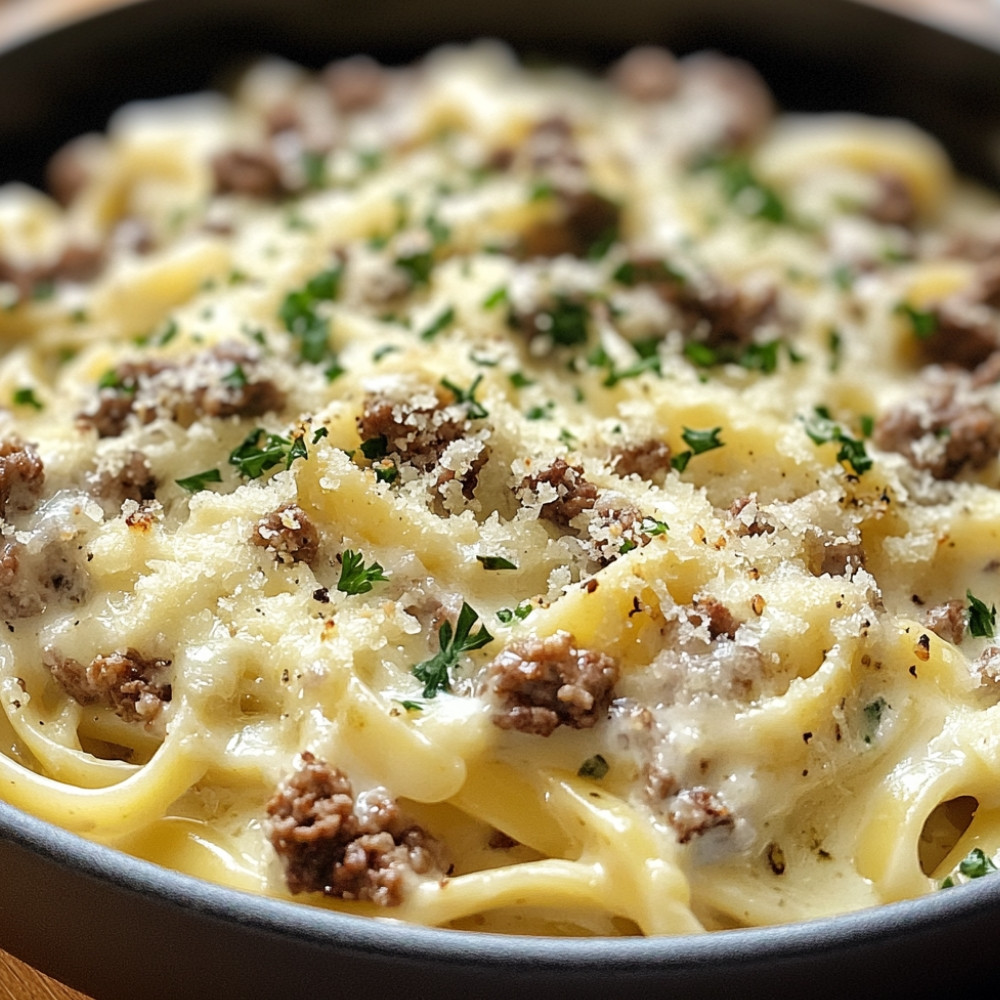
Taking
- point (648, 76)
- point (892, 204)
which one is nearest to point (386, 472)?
point (892, 204)

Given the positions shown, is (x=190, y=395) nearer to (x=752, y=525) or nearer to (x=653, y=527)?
(x=653, y=527)

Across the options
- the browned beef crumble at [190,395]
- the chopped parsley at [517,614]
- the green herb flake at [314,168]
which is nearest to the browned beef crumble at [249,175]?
the green herb flake at [314,168]

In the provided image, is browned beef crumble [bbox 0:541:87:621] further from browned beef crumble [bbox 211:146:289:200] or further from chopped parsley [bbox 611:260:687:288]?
browned beef crumble [bbox 211:146:289:200]

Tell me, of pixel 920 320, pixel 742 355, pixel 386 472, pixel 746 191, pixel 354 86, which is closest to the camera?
pixel 386 472

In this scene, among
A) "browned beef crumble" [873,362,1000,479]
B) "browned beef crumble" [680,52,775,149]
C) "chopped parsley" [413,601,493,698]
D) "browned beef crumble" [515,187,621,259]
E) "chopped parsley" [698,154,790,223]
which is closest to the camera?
"chopped parsley" [413,601,493,698]

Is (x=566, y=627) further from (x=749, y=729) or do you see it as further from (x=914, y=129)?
(x=914, y=129)

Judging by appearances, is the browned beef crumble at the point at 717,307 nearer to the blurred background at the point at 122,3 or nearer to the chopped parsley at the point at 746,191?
the chopped parsley at the point at 746,191

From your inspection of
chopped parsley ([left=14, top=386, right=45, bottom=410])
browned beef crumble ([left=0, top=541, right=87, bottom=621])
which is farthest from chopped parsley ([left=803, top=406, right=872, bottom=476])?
chopped parsley ([left=14, top=386, right=45, bottom=410])
